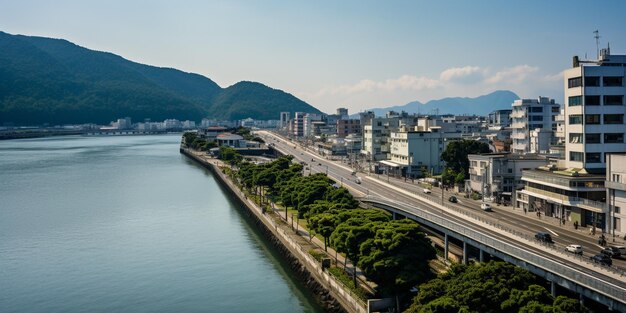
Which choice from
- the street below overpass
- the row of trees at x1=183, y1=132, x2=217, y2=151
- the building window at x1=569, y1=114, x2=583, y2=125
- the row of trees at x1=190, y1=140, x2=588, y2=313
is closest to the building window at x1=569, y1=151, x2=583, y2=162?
the building window at x1=569, y1=114, x2=583, y2=125

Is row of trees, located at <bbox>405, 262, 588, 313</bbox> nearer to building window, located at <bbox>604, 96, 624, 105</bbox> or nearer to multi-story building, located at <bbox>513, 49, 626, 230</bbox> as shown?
multi-story building, located at <bbox>513, 49, 626, 230</bbox>

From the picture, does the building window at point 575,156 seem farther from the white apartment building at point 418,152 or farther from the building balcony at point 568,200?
the white apartment building at point 418,152

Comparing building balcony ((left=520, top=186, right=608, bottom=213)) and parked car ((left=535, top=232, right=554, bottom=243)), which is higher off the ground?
building balcony ((left=520, top=186, right=608, bottom=213))

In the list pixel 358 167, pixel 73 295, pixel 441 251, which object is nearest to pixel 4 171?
pixel 358 167

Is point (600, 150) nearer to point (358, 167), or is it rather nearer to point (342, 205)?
point (342, 205)

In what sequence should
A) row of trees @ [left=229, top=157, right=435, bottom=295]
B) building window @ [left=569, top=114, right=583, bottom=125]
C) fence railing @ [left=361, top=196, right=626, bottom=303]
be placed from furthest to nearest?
building window @ [left=569, top=114, right=583, bottom=125] → row of trees @ [left=229, top=157, right=435, bottom=295] → fence railing @ [left=361, top=196, right=626, bottom=303]

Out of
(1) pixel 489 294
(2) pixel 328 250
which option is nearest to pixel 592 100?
(2) pixel 328 250

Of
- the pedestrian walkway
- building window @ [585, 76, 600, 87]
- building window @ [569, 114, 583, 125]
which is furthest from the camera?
building window @ [569, 114, 583, 125]
